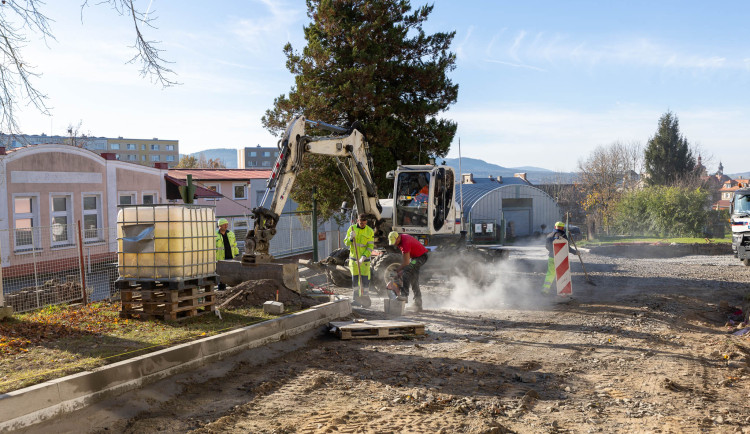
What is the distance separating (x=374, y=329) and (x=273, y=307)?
62.9 inches

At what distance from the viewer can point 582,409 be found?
6051 millimetres

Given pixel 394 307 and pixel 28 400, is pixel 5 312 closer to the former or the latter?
pixel 28 400

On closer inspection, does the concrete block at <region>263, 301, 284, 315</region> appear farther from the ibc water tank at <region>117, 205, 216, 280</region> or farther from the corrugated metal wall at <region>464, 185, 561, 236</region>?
the corrugated metal wall at <region>464, 185, 561, 236</region>

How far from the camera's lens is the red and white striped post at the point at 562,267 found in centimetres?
1335

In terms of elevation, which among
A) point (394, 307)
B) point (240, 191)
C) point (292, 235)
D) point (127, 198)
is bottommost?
point (394, 307)

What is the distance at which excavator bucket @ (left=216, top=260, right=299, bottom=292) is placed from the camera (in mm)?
10820

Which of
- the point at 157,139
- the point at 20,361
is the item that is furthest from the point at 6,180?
the point at 157,139

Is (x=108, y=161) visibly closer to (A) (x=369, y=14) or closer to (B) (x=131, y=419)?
(A) (x=369, y=14)

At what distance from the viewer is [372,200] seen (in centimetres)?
1456

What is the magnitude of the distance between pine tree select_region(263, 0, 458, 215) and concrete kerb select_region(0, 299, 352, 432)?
35.2 feet

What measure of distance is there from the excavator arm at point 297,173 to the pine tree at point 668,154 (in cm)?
4475

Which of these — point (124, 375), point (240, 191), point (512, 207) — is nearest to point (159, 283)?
point (124, 375)

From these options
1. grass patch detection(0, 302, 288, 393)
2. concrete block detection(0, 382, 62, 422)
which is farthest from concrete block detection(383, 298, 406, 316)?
concrete block detection(0, 382, 62, 422)

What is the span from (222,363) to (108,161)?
1667 centimetres
